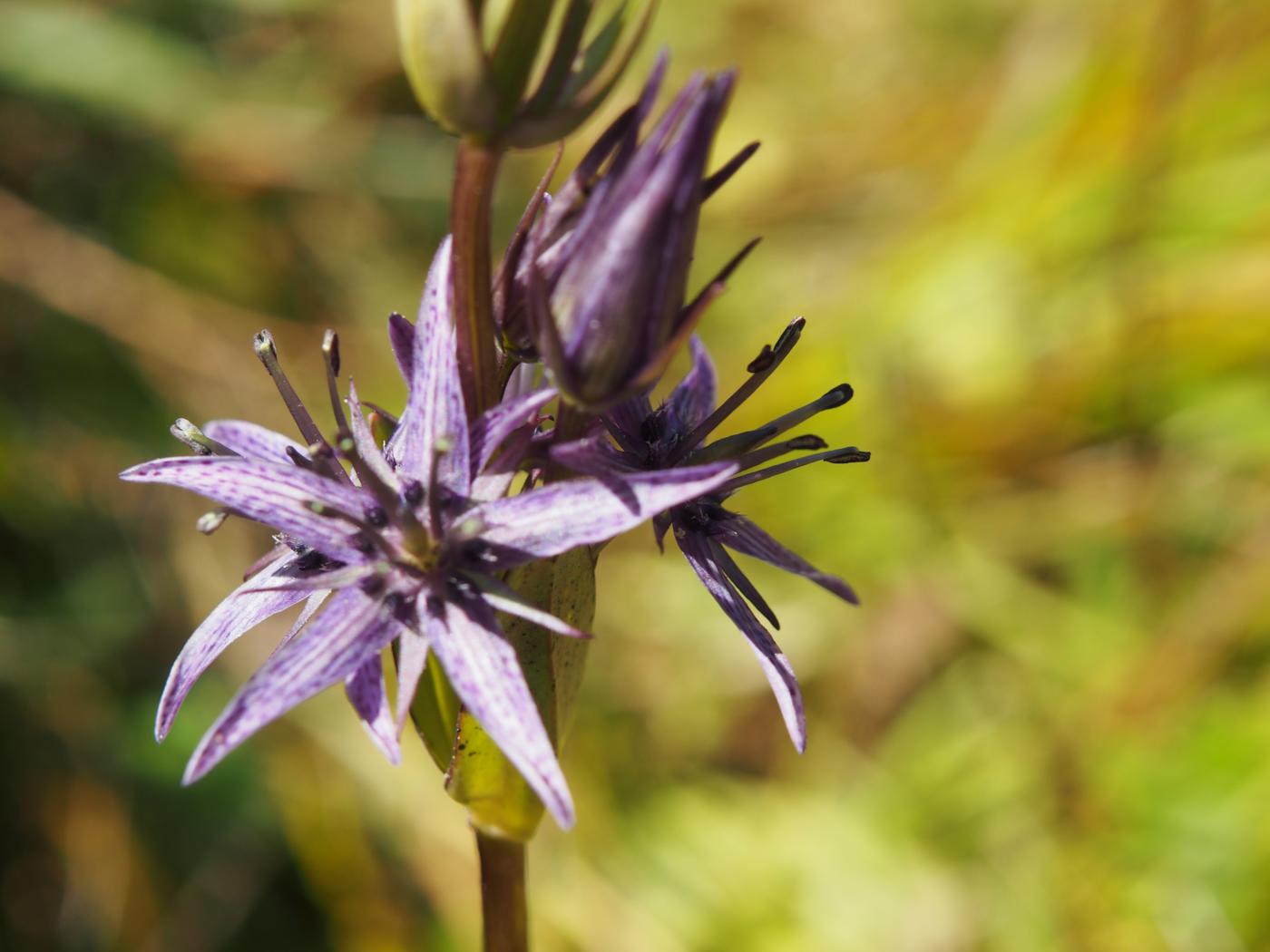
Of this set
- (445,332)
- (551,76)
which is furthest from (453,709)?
(551,76)

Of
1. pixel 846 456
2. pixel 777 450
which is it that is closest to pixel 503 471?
pixel 777 450

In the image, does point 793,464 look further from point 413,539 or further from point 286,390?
point 286,390

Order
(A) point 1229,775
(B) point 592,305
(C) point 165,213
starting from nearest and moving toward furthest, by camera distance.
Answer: (B) point 592,305
(A) point 1229,775
(C) point 165,213

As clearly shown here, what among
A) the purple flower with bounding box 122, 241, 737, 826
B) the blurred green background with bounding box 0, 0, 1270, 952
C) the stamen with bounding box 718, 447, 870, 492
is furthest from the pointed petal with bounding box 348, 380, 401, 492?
the blurred green background with bounding box 0, 0, 1270, 952

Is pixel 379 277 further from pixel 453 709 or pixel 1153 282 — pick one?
pixel 453 709

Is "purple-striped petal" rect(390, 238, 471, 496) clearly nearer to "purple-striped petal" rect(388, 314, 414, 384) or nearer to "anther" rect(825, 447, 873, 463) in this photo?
"purple-striped petal" rect(388, 314, 414, 384)

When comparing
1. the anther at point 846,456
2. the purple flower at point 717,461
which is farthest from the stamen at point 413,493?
the anther at point 846,456
